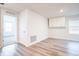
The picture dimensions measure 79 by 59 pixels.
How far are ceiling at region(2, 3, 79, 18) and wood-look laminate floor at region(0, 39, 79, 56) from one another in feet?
1.82

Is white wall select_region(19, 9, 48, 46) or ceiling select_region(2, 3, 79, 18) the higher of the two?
ceiling select_region(2, 3, 79, 18)

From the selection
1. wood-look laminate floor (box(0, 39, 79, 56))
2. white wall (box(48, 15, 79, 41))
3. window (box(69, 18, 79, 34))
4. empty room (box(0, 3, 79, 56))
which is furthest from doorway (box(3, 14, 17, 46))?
window (box(69, 18, 79, 34))

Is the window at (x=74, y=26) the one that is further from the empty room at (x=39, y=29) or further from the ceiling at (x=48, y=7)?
the ceiling at (x=48, y=7)

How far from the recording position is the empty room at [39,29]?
159 centimetres

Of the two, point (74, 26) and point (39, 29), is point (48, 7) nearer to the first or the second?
point (39, 29)

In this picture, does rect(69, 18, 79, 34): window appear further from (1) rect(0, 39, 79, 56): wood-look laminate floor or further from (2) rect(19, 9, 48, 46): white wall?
(2) rect(19, 9, 48, 46): white wall

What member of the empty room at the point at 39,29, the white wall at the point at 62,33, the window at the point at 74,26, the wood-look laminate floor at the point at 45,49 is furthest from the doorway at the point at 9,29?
the window at the point at 74,26

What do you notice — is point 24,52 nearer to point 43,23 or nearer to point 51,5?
point 43,23

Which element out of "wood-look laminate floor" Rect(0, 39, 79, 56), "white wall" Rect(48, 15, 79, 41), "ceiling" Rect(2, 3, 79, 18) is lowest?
"wood-look laminate floor" Rect(0, 39, 79, 56)

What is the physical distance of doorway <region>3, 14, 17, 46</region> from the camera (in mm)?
1592

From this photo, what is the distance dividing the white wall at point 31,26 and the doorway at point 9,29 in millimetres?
112

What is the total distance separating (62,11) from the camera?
1.63 metres

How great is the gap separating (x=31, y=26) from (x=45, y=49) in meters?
0.52

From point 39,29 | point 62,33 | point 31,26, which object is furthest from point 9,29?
point 62,33
